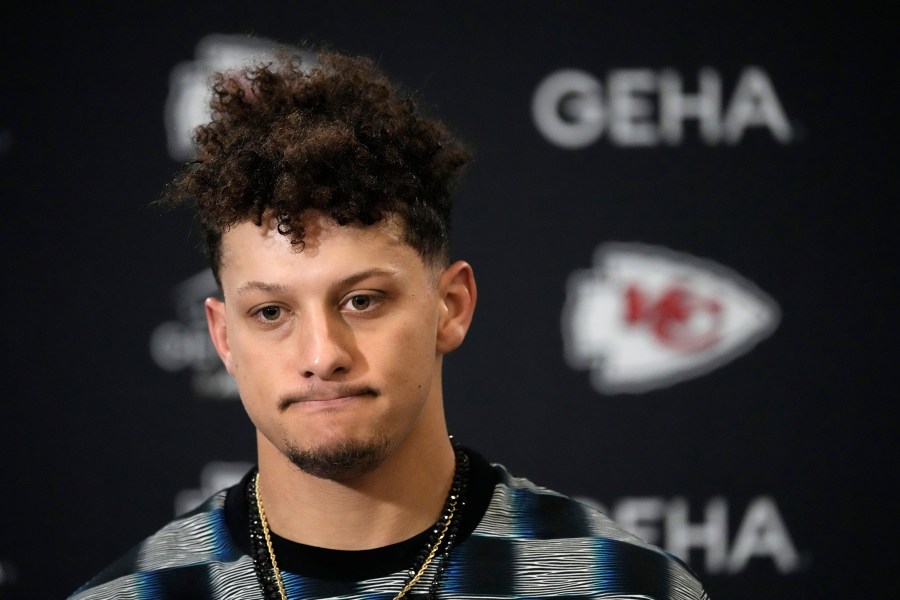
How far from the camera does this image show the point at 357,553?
1.30 meters

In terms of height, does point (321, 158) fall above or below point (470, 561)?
above

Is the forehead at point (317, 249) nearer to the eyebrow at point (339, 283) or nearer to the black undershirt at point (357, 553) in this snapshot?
the eyebrow at point (339, 283)

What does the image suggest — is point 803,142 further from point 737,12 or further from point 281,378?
point 281,378

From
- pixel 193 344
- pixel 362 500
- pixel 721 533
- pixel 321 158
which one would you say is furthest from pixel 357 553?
pixel 721 533

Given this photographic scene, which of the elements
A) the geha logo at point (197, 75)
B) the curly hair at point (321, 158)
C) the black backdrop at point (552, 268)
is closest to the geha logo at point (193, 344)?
the black backdrop at point (552, 268)

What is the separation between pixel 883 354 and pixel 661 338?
41 centimetres

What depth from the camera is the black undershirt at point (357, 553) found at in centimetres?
129

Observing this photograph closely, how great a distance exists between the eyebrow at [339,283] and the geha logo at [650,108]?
969 mm

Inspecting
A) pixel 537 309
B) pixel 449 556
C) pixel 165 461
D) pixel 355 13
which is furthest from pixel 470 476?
pixel 355 13

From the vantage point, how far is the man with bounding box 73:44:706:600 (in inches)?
47.5

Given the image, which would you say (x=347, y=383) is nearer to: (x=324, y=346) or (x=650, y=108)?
(x=324, y=346)

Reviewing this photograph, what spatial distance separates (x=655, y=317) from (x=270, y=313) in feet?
3.54

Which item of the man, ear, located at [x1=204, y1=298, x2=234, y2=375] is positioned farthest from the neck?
ear, located at [x1=204, y1=298, x2=234, y2=375]

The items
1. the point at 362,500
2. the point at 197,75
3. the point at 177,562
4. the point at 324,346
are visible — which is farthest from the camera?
the point at 197,75
